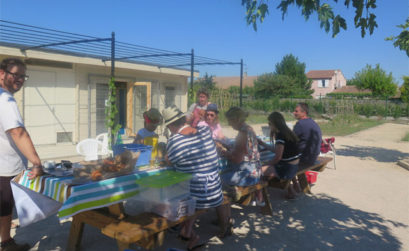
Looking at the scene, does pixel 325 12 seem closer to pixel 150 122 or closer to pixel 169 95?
pixel 150 122

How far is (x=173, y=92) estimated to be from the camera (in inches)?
538

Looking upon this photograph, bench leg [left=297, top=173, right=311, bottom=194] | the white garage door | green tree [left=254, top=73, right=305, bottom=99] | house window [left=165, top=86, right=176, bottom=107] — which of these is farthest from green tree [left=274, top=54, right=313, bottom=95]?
bench leg [left=297, top=173, right=311, bottom=194]

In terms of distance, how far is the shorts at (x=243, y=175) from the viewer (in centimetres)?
384

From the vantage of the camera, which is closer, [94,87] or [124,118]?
[94,87]

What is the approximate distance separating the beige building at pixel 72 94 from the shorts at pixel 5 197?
6117mm

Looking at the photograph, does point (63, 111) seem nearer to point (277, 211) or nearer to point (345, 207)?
point (277, 211)

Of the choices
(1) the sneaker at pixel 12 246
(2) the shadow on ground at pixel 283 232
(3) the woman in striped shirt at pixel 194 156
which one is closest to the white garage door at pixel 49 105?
(2) the shadow on ground at pixel 283 232

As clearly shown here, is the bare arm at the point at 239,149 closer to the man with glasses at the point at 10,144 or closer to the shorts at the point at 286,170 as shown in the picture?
the shorts at the point at 286,170

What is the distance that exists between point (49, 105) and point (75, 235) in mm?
6993

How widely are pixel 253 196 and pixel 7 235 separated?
264cm

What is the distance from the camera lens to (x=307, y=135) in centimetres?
464

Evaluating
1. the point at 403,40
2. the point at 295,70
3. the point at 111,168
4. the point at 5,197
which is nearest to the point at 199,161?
the point at 111,168

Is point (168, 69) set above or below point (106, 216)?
above

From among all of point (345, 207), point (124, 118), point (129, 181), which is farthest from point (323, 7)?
point (124, 118)
